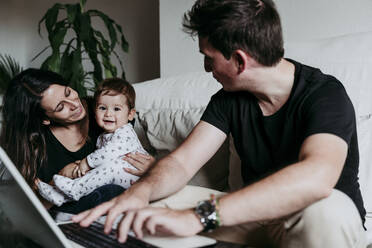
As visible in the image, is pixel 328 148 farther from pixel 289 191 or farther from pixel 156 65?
pixel 156 65

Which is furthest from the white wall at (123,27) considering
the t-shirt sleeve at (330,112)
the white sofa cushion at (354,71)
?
the t-shirt sleeve at (330,112)

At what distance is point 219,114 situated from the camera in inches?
53.1

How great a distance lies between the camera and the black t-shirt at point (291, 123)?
1026mm

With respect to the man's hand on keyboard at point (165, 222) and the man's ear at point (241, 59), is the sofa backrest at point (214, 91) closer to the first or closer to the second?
the man's ear at point (241, 59)

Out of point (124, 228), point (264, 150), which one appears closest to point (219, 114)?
point (264, 150)

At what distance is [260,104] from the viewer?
4.18ft

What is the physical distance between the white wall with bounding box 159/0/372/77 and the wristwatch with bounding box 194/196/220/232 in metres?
1.27

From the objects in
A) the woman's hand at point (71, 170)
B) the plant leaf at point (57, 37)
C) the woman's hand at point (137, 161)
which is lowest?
the woman's hand at point (71, 170)

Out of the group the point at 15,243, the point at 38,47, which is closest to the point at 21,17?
the point at 38,47

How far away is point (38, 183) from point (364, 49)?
4.11 feet

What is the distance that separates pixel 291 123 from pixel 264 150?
0.15m

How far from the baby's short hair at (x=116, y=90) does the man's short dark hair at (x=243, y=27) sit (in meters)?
0.69

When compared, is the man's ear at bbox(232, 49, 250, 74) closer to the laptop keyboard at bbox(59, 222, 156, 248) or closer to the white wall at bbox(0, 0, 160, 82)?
the laptop keyboard at bbox(59, 222, 156, 248)

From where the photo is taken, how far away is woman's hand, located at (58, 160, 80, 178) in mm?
1718
